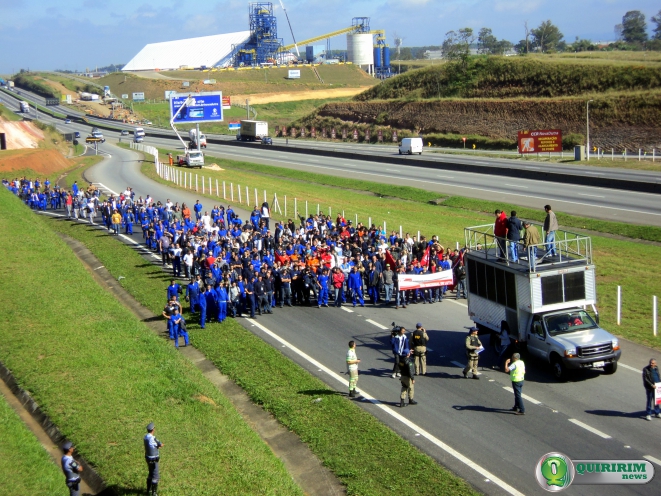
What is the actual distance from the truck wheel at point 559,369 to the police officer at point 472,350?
163 centimetres

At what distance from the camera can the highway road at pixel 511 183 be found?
3941 cm

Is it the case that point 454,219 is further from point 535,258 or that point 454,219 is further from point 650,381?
point 650,381

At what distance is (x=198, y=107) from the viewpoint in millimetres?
65500

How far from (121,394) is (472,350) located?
7.68m

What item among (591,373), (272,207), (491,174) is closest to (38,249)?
(272,207)

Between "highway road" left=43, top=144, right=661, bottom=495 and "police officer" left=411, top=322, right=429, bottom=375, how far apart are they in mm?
342

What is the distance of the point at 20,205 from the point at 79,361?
26.6 meters

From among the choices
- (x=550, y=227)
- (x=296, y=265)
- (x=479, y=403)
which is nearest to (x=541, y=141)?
(x=296, y=265)

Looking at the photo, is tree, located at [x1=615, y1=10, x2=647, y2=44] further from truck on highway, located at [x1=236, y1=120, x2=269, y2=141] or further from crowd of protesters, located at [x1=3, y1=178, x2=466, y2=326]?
crowd of protesters, located at [x1=3, y1=178, x2=466, y2=326]

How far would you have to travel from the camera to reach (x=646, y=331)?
19.6 metres

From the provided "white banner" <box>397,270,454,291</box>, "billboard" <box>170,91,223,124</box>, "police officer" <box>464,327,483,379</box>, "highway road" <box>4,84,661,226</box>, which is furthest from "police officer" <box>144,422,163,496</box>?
"billboard" <box>170,91,223,124</box>

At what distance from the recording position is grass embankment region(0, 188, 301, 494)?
12.0 metres

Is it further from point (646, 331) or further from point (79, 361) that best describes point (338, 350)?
point (646, 331)

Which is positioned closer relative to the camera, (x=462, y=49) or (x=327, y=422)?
(x=327, y=422)
